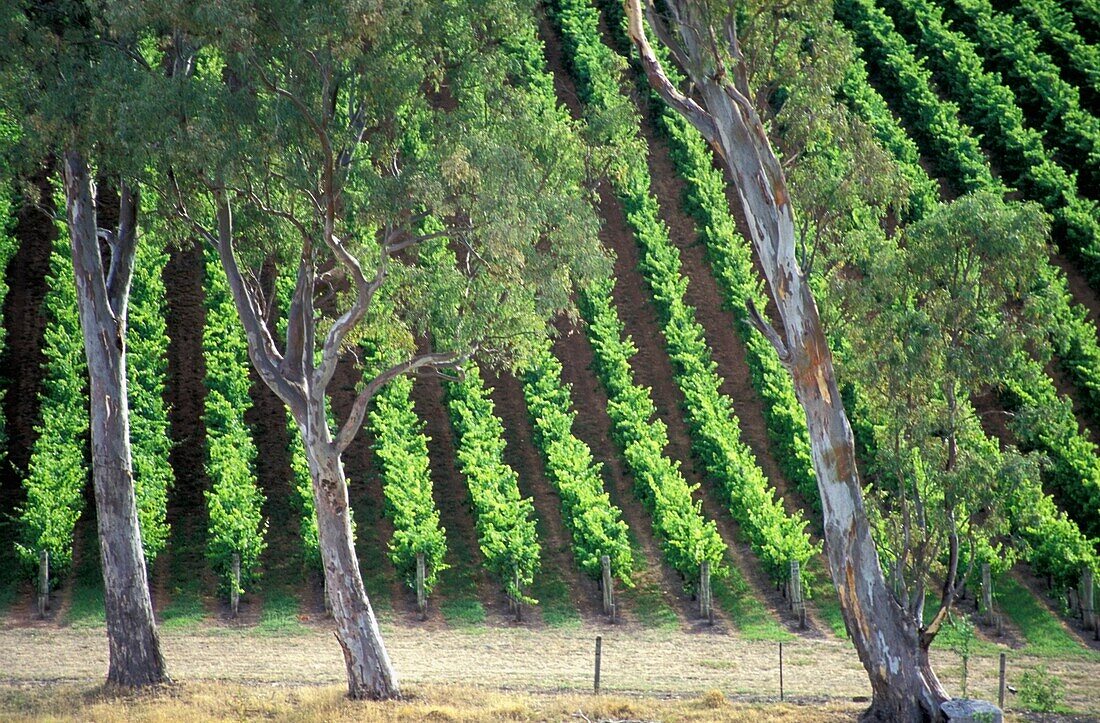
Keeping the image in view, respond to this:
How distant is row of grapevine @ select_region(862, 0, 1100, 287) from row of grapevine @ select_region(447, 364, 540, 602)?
57.2 feet

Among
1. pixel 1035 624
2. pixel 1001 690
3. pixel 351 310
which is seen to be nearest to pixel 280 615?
pixel 351 310

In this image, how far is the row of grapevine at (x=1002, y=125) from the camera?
3112 cm

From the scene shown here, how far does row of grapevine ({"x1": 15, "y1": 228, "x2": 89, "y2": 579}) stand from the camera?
21.0m

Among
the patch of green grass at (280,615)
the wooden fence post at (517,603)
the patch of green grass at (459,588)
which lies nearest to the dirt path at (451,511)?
the patch of green grass at (459,588)

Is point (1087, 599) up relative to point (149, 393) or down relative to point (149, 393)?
down

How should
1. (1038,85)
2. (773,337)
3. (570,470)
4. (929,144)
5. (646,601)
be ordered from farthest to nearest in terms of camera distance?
(1038,85) < (929,144) < (570,470) < (646,601) < (773,337)

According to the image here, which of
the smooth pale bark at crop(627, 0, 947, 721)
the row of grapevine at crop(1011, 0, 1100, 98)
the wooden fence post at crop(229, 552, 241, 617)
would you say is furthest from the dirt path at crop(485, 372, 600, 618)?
the row of grapevine at crop(1011, 0, 1100, 98)

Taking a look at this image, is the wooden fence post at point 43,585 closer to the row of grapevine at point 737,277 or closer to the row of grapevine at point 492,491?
the row of grapevine at point 492,491

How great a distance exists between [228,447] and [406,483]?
159 inches

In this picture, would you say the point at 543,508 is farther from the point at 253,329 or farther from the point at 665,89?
the point at 665,89

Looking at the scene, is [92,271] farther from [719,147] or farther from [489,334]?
[719,147]

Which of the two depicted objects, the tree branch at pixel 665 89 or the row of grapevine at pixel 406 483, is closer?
the tree branch at pixel 665 89

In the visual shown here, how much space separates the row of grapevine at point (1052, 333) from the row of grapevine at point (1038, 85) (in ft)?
9.81

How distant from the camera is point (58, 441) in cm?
2328
